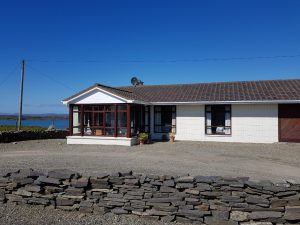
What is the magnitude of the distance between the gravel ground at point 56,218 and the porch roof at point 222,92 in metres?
10.9

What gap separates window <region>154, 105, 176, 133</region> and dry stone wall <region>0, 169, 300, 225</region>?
1343 cm

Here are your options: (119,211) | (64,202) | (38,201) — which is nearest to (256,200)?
(119,211)

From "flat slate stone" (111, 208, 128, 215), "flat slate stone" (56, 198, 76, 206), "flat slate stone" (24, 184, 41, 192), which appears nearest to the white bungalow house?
"flat slate stone" (24, 184, 41, 192)

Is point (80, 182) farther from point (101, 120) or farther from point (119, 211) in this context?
point (101, 120)

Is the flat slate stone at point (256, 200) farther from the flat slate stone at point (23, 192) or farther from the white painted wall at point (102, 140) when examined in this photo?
the white painted wall at point (102, 140)

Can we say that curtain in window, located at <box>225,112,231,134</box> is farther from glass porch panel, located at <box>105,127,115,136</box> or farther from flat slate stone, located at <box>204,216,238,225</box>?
flat slate stone, located at <box>204,216,238,225</box>

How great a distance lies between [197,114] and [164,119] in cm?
237

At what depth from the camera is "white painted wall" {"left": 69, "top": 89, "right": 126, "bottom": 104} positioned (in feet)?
56.9

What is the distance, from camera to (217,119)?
19047 mm

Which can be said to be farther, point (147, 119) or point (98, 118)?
point (147, 119)

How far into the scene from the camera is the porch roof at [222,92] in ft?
58.0

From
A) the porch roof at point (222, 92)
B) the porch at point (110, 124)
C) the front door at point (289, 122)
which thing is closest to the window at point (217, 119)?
the porch roof at point (222, 92)

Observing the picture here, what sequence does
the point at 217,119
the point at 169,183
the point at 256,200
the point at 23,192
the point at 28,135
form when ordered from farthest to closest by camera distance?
the point at 28,135, the point at 217,119, the point at 23,192, the point at 169,183, the point at 256,200

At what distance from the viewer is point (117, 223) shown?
19.8 feet
